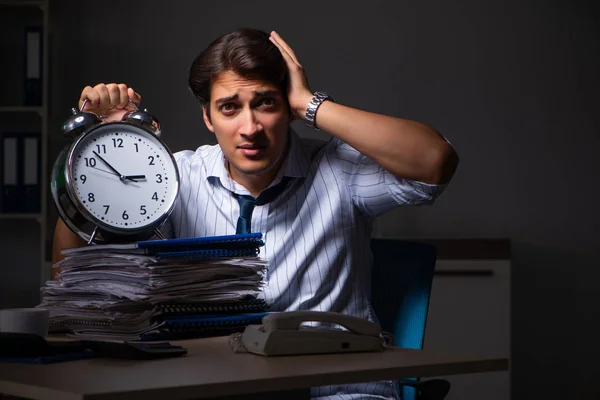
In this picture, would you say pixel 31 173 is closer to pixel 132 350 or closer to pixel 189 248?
pixel 189 248

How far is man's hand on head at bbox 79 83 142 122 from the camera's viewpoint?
1.79 metres

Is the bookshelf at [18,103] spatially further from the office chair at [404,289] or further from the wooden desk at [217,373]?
the wooden desk at [217,373]

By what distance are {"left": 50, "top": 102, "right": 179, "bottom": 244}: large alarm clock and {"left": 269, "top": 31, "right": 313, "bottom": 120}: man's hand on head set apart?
1.07 ft

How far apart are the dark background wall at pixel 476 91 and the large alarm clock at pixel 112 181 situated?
2623 millimetres

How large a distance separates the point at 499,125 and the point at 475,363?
322cm

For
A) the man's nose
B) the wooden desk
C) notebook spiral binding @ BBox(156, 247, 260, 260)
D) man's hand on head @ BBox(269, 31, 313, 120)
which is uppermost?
man's hand on head @ BBox(269, 31, 313, 120)

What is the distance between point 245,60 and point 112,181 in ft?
1.32

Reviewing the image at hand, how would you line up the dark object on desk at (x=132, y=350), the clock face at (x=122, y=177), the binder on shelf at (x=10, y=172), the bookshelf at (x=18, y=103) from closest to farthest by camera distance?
1. the dark object on desk at (x=132, y=350)
2. the clock face at (x=122, y=177)
3. the binder on shelf at (x=10, y=172)
4. the bookshelf at (x=18, y=103)

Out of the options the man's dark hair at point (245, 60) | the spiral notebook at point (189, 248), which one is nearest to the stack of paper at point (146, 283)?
the spiral notebook at point (189, 248)

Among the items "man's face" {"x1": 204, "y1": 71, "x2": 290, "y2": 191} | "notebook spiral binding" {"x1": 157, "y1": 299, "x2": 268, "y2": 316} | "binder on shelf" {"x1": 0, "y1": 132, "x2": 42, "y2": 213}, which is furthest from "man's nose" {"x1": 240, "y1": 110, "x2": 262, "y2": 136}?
"binder on shelf" {"x1": 0, "y1": 132, "x2": 42, "y2": 213}

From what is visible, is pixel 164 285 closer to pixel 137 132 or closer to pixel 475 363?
pixel 137 132

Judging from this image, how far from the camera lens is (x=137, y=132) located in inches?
63.4

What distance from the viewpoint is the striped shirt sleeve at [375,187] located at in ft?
5.94

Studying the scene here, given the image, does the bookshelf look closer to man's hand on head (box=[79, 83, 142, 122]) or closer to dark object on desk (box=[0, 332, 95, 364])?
man's hand on head (box=[79, 83, 142, 122])
